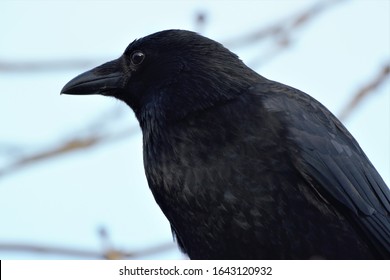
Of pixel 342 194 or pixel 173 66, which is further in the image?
pixel 173 66

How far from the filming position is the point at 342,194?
5410 mm

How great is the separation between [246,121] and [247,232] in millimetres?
673

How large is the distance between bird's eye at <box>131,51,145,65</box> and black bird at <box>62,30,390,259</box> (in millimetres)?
270

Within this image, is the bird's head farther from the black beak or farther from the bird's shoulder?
the bird's shoulder

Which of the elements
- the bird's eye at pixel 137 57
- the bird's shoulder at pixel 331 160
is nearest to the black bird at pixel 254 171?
the bird's shoulder at pixel 331 160

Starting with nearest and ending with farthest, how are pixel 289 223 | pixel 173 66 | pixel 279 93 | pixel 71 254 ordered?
pixel 71 254 < pixel 289 223 < pixel 279 93 < pixel 173 66

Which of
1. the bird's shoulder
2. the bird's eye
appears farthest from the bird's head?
the bird's shoulder

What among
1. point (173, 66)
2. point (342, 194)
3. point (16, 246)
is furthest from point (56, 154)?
point (342, 194)

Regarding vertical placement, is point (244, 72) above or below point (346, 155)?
above

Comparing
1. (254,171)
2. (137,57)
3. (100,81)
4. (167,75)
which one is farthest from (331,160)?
(100,81)

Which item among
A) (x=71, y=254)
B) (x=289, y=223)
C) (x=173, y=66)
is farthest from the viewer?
(x=173, y=66)

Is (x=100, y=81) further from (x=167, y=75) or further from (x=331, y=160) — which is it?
(x=331, y=160)

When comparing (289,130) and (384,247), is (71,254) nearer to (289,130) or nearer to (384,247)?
(289,130)

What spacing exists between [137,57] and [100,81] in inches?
12.1
